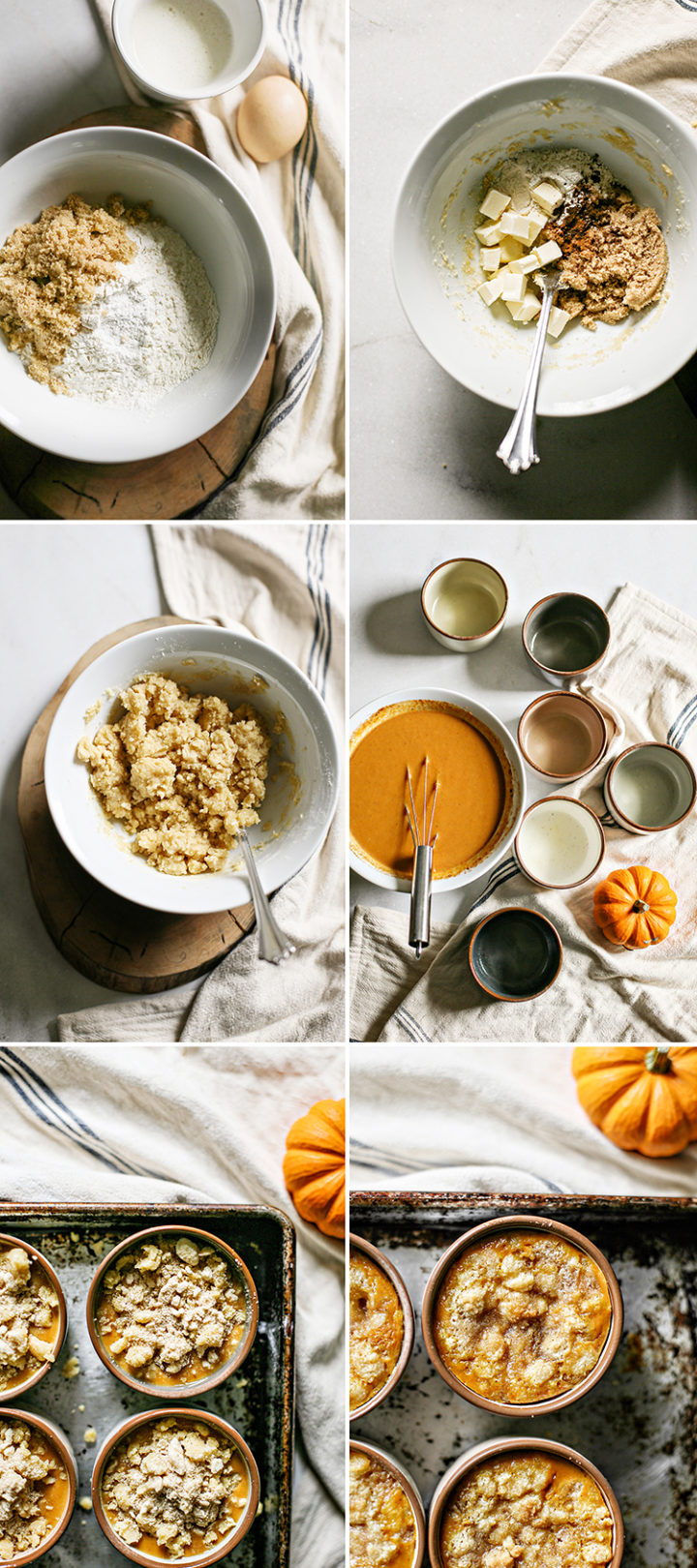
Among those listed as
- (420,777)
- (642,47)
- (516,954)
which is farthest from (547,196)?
(516,954)

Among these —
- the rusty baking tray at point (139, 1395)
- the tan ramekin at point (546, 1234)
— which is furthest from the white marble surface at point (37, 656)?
the tan ramekin at point (546, 1234)

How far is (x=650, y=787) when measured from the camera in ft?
3.88

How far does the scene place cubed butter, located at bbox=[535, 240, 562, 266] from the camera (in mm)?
1107

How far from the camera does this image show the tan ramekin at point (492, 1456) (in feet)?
3.46

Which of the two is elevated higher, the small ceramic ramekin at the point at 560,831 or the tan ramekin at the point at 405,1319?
the small ceramic ramekin at the point at 560,831

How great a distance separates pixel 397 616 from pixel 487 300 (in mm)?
442

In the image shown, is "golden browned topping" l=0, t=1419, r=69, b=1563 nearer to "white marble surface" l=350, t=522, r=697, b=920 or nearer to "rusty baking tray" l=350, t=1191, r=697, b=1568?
"rusty baking tray" l=350, t=1191, r=697, b=1568

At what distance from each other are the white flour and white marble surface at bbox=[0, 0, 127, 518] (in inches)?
8.0

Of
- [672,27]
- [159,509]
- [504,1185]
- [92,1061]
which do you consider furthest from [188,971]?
[672,27]

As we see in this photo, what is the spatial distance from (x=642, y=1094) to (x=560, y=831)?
380mm

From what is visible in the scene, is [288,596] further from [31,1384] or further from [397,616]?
[31,1384]

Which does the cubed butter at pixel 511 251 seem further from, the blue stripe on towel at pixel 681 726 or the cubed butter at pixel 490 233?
the blue stripe on towel at pixel 681 726

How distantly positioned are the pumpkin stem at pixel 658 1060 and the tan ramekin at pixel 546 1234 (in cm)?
24

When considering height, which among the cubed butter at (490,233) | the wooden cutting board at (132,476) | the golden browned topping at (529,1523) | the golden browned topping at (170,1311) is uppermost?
the cubed butter at (490,233)
